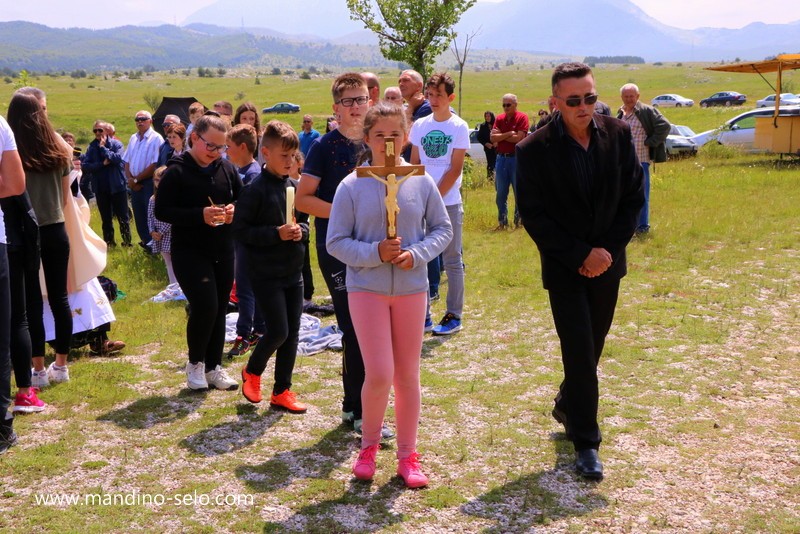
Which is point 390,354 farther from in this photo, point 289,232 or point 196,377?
point 196,377

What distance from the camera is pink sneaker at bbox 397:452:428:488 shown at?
168 inches

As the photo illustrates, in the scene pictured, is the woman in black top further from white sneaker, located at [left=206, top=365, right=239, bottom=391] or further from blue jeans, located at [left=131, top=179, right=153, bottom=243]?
white sneaker, located at [left=206, top=365, right=239, bottom=391]

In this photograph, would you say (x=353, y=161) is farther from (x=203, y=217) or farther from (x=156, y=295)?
(x=156, y=295)

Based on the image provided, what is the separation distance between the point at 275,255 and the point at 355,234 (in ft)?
4.41

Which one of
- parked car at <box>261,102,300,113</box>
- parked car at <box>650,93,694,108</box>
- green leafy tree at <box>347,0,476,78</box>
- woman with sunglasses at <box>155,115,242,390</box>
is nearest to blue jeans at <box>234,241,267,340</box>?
woman with sunglasses at <box>155,115,242,390</box>

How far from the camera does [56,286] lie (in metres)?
6.00

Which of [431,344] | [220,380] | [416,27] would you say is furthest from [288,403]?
[416,27]

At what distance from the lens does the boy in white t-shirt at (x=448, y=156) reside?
7156 mm

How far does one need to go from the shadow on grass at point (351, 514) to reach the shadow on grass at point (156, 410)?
1741mm

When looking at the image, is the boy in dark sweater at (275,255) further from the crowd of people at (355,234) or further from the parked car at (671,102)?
the parked car at (671,102)

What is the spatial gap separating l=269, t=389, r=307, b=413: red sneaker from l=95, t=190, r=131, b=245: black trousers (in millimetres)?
7900

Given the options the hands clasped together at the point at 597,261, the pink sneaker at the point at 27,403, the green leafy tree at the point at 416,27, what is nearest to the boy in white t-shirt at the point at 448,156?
the hands clasped together at the point at 597,261

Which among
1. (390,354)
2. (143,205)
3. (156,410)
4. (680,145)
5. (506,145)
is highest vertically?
(506,145)

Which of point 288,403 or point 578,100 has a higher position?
point 578,100
